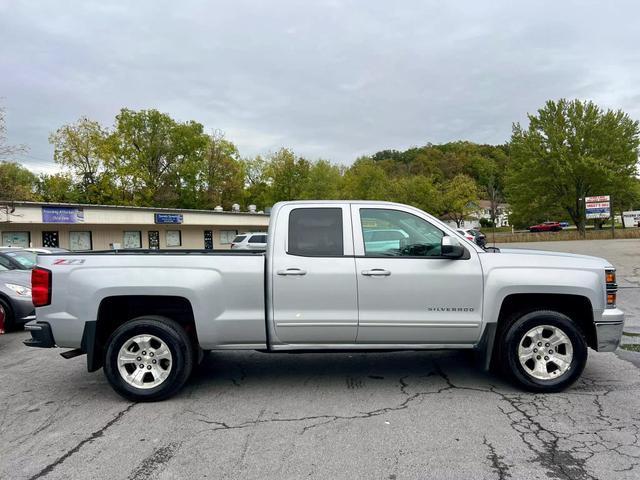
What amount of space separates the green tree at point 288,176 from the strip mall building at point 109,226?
83.6 ft

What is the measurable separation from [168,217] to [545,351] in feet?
104

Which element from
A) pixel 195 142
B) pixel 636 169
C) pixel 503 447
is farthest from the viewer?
pixel 195 142

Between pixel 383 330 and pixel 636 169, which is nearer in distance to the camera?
pixel 383 330

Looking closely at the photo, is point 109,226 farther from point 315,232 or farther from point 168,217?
point 315,232

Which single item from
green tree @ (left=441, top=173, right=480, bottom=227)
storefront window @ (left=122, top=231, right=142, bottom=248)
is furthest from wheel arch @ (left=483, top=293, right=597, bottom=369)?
green tree @ (left=441, top=173, right=480, bottom=227)

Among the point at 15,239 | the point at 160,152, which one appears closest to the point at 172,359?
the point at 15,239

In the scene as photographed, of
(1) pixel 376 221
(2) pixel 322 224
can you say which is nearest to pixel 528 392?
(1) pixel 376 221

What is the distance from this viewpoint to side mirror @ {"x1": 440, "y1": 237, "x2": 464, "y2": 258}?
4637mm

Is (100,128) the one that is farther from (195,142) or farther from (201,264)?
(201,264)

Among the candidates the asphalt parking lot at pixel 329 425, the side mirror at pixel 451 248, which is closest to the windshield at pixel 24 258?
the asphalt parking lot at pixel 329 425

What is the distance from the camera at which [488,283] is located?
15.7ft

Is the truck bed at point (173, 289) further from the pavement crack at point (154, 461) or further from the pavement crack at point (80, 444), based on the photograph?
the pavement crack at point (154, 461)

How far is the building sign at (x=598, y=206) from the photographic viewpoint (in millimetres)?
46469

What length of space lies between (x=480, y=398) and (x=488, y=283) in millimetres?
1103
